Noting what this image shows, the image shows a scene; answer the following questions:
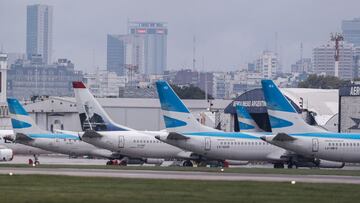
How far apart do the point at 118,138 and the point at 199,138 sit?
346 inches

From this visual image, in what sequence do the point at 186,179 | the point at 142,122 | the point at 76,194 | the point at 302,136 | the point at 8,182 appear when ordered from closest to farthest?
the point at 76,194
the point at 8,182
the point at 186,179
the point at 302,136
the point at 142,122

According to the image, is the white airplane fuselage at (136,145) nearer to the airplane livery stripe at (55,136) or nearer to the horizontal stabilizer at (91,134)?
the horizontal stabilizer at (91,134)

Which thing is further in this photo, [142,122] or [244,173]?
[142,122]

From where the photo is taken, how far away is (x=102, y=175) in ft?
270

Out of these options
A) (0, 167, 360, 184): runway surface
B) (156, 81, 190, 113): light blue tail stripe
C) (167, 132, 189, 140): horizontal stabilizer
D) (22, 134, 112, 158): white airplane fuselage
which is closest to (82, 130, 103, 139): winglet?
(156, 81, 190, 113): light blue tail stripe

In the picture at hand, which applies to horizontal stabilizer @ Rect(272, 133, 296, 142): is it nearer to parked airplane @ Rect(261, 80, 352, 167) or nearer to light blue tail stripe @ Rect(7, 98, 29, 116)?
parked airplane @ Rect(261, 80, 352, 167)

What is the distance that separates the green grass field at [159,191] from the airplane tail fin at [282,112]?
26951mm

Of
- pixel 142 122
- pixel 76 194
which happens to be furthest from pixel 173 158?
pixel 142 122

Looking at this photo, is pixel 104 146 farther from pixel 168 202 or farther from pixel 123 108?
pixel 123 108

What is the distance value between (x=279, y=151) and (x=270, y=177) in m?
29.4

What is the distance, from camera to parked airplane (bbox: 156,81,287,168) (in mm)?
108688

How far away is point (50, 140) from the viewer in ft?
407

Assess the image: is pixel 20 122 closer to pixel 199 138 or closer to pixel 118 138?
pixel 118 138

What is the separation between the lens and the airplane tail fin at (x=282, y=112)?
100375 millimetres
